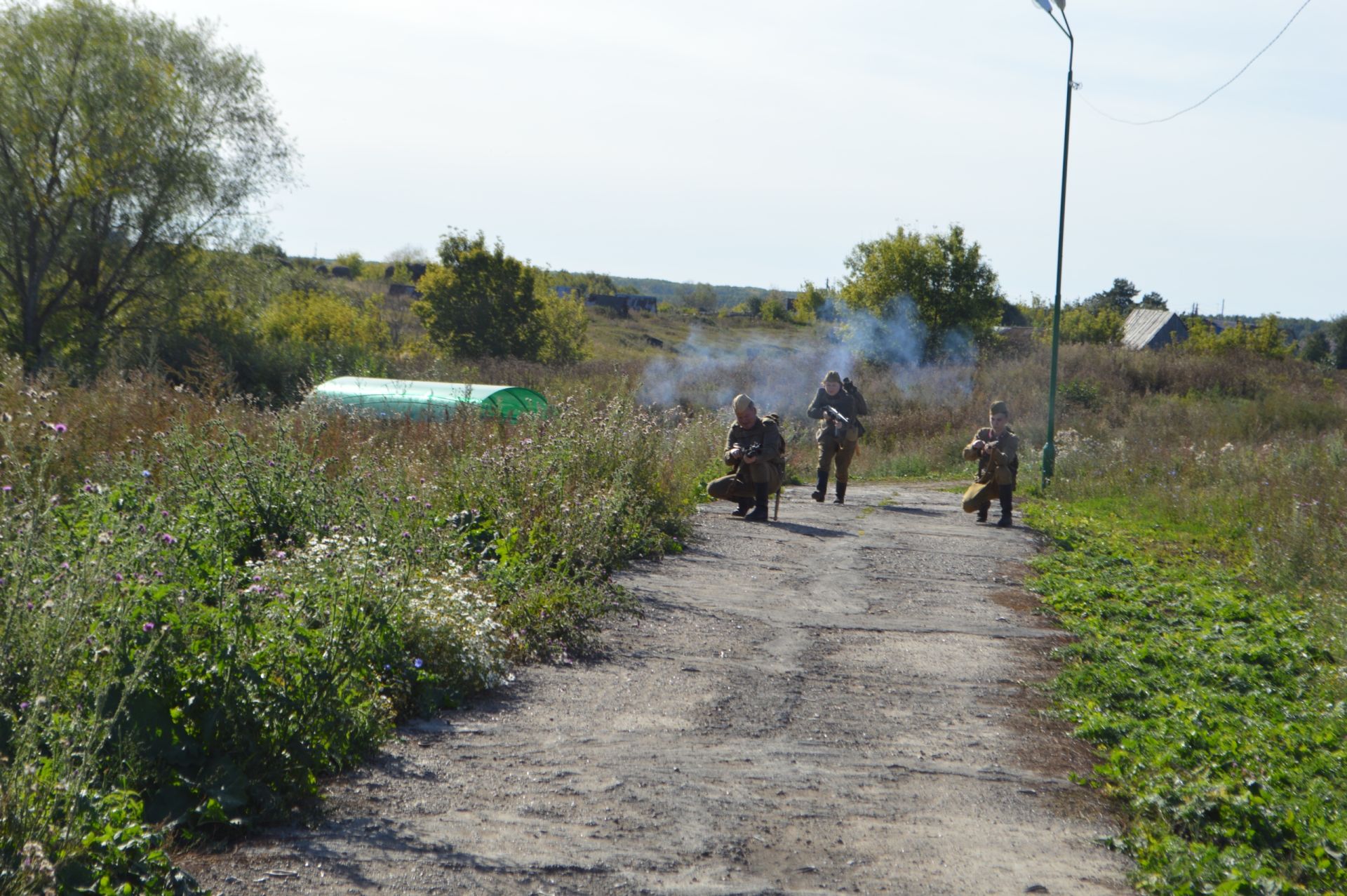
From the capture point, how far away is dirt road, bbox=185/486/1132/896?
3.81 metres

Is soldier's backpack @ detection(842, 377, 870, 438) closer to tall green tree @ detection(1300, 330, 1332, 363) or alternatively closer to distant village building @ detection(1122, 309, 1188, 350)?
distant village building @ detection(1122, 309, 1188, 350)

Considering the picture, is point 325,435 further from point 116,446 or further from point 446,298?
point 446,298

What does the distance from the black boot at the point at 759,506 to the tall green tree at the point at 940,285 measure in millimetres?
34697

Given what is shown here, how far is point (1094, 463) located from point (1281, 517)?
8176 mm

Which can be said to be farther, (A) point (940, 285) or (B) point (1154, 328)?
(B) point (1154, 328)

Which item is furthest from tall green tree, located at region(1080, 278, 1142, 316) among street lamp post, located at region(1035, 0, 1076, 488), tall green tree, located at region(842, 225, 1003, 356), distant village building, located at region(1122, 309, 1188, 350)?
street lamp post, located at region(1035, 0, 1076, 488)

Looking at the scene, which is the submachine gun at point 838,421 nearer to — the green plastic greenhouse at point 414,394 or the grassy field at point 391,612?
the grassy field at point 391,612

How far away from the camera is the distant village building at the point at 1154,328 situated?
2687 inches

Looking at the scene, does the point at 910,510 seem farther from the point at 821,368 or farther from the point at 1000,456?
the point at 821,368

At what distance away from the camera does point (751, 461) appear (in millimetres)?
A: 13281

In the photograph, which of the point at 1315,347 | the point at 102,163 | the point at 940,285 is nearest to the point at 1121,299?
the point at 1315,347

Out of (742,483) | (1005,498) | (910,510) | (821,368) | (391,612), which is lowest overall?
(910,510)

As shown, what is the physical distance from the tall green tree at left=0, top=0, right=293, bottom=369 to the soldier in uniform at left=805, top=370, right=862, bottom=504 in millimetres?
18344

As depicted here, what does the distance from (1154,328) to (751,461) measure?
6303 centimetres
